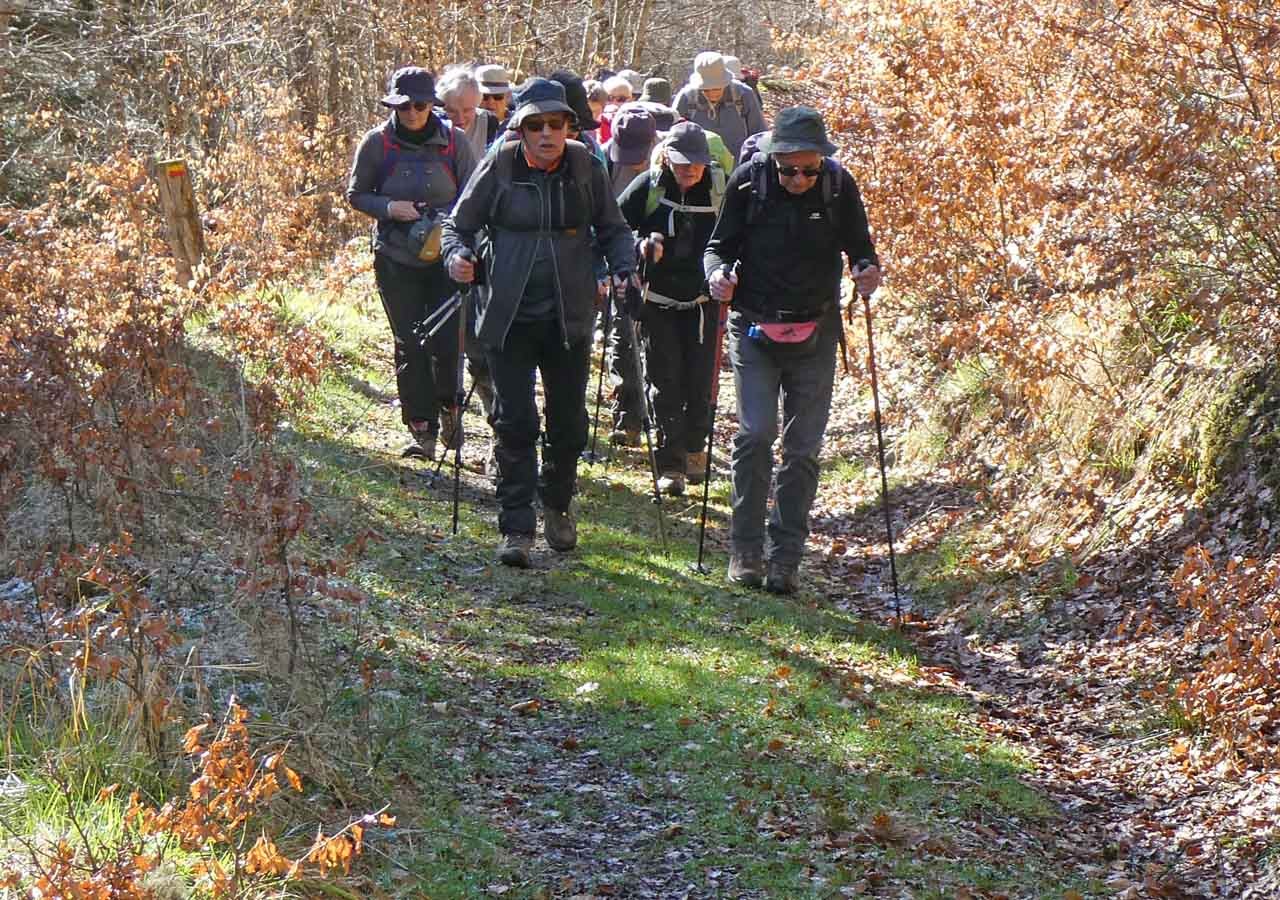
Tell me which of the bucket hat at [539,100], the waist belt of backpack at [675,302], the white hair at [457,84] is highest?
the white hair at [457,84]

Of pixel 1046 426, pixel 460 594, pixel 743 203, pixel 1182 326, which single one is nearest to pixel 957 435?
pixel 1046 426

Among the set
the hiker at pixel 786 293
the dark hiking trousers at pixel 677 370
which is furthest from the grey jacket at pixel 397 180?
the hiker at pixel 786 293

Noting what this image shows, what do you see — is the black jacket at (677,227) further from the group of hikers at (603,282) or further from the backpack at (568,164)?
the backpack at (568,164)

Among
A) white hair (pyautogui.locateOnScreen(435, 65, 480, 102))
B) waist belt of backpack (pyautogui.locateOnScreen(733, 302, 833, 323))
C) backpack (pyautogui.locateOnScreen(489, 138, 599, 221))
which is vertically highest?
white hair (pyautogui.locateOnScreen(435, 65, 480, 102))

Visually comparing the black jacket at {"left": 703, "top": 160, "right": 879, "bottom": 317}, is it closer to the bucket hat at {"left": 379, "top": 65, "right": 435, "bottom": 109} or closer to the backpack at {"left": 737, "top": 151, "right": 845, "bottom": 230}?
the backpack at {"left": 737, "top": 151, "right": 845, "bottom": 230}

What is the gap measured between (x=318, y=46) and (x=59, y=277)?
13.3m

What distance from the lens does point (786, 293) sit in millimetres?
8578

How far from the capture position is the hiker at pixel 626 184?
1192 centimetres

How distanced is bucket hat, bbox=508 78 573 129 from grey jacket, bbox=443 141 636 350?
9.5 inches

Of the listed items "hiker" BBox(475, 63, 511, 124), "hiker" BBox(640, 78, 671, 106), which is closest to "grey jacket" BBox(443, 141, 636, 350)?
"hiker" BBox(475, 63, 511, 124)

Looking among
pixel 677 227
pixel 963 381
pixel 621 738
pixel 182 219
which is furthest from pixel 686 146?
pixel 182 219

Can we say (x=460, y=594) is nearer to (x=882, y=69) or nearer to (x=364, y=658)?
(x=364, y=658)

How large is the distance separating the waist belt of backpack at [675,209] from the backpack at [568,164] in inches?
83.7

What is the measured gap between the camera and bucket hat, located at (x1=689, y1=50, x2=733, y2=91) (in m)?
13.8
